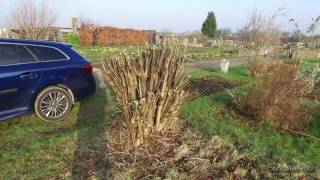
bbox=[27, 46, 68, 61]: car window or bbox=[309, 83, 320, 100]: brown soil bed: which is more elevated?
bbox=[27, 46, 68, 61]: car window

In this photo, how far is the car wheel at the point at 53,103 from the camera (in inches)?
248

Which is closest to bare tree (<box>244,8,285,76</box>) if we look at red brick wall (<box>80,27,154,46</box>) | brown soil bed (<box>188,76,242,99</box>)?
brown soil bed (<box>188,76,242,99</box>)

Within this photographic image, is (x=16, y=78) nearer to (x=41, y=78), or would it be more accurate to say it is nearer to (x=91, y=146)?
(x=41, y=78)

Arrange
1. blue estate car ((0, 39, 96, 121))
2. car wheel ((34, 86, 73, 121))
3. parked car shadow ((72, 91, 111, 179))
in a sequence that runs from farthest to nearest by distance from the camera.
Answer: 1. car wheel ((34, 86, 73, 121))
2. blue estate car ((0, 39, 96, 121))
3. parked car shadow ((72, 91, 111, 179))

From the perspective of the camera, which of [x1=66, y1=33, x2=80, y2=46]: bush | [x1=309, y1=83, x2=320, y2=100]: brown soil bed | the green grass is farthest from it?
[x1=66, y1=33, x2=80, y2=46]: bush

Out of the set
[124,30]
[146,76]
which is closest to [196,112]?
[146,76]

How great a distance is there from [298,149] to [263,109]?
3.80 ft

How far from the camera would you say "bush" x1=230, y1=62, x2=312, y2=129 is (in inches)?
223

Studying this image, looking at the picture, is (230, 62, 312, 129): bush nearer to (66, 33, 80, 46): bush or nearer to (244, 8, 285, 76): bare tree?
(244, 8, 285, 76): bare tree

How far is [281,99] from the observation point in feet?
18.9

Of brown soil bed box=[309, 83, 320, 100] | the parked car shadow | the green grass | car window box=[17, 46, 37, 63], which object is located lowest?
the parked car shadow

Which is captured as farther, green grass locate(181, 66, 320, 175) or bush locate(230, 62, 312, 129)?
bush locate(230, 62, 312, 129)

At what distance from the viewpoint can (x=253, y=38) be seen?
13.4 meters

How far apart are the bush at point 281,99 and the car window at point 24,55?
421 centimetres
